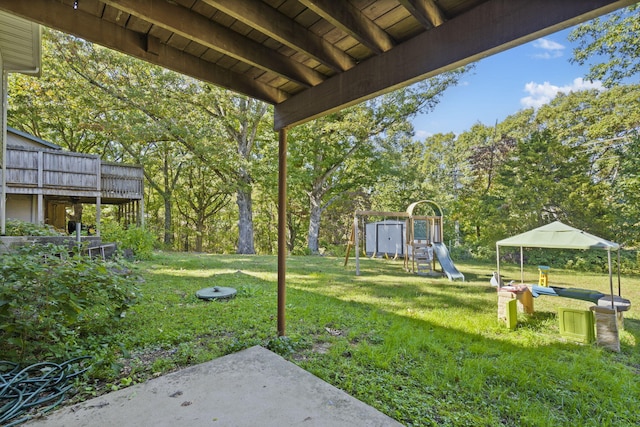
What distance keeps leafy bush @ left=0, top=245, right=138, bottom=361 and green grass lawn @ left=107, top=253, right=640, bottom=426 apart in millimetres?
507

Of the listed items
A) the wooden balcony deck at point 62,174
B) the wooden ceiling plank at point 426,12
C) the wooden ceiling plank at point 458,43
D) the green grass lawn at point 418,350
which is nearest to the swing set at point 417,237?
the green grass lawn at point 418,350

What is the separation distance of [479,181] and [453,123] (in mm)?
4327

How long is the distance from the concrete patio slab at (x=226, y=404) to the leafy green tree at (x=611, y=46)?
12.4m

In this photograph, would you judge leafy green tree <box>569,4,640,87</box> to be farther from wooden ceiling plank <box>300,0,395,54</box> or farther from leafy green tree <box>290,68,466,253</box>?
wooden ceiling plank <box>300,0,395,54</box>

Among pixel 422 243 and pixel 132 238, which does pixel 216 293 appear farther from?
pixel 422 243

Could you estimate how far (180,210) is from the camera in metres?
19.7

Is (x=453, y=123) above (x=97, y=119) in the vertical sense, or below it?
above

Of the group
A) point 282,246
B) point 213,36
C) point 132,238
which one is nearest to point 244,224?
point 132,238

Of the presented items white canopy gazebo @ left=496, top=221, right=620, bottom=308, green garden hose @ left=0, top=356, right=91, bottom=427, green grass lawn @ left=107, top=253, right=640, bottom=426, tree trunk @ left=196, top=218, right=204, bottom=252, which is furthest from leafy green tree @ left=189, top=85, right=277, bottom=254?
green garden hose @ left=0, top=356, right=91, bottom=427

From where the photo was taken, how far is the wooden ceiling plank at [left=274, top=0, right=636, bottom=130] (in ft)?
4.25

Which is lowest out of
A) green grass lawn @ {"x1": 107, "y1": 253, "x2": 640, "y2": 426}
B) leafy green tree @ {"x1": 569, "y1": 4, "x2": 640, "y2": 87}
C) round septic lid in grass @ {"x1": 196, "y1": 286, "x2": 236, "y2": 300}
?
green grass lawn @ {"x1": 107, "y1": 253, "x2": 640, "y2": 426}

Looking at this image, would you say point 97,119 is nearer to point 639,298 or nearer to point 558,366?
point 558,366

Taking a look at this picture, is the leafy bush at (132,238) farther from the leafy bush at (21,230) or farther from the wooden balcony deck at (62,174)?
the leafy bush at (21,230)

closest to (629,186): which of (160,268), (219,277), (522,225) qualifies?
(522,225)
